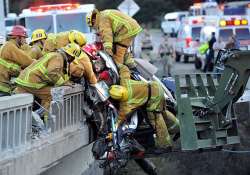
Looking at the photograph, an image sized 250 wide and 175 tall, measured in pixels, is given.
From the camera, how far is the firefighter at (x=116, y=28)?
1073 cm

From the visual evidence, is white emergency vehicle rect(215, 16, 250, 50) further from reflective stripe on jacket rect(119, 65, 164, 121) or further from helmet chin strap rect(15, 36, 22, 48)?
helmet chin strap rect(15, 36, 22, 48)

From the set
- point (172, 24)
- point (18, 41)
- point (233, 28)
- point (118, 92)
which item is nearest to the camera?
point (118, 92)

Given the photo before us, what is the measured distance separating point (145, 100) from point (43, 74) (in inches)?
71.5

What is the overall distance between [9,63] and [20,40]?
44 cm

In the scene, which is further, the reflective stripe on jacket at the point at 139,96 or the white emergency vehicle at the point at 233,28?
the white emergency vehicle at the point at 233,28

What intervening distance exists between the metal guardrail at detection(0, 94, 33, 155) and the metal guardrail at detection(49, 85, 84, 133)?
1.02 m

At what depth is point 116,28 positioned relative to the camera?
35.6 ft

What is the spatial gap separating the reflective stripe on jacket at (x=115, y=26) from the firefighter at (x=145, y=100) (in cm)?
47

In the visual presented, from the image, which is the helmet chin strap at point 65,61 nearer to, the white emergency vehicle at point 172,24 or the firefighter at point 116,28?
the firefighter at point 116,28

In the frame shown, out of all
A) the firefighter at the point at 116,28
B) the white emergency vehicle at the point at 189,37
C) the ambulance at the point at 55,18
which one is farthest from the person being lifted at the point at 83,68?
the white emergency vehicle at the point at 189,37

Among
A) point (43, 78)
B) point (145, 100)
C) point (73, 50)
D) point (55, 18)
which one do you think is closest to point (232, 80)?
point (145, 100)

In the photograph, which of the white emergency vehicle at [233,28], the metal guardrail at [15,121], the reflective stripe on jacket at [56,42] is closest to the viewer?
the metal guardrail at [15,121]

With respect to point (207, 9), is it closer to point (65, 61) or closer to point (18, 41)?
point (18, 41)

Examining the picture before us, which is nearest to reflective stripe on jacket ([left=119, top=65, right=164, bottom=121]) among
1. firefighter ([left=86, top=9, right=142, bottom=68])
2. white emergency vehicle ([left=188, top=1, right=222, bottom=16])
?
firefighter ([left=86, top=9, right=142, bottom=68])
